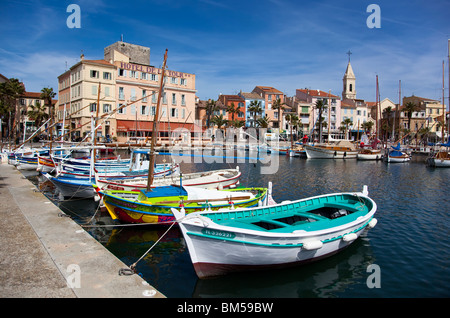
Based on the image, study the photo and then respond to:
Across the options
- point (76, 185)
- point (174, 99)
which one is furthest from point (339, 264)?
point (174, 99)

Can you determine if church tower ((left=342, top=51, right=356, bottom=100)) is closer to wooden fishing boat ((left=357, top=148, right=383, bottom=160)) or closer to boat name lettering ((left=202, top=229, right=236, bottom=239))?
wooden fishing boat ((left=357, top=148, right=383, bottom=160))

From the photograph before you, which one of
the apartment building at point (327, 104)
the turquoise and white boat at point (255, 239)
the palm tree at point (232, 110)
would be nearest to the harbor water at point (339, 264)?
the turquoise and white boat at point (255, 239)

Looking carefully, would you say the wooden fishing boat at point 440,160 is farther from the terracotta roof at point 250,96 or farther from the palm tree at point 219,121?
the terracotta roof at point 250,96

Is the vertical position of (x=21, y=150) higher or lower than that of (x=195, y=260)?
higher

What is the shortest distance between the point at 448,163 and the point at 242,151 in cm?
3732

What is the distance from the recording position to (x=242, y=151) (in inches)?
2724

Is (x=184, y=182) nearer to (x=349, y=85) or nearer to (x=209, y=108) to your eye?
(x=209, y=108)

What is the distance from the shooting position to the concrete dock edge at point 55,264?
24.4 feet

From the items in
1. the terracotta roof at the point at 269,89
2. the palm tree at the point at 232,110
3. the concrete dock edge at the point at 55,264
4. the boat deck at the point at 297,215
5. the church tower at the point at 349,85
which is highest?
the church tower at the point at 349,85

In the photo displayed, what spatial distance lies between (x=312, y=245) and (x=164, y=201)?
8.26 metres

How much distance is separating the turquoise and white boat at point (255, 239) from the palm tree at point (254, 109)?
75.7 metres

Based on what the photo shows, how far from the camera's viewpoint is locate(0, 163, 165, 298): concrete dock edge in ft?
24.4
